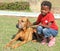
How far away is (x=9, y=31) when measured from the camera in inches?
326

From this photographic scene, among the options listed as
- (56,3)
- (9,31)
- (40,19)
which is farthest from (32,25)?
(56,3)

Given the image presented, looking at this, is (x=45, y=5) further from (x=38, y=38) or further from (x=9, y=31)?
(x=9, y=31)

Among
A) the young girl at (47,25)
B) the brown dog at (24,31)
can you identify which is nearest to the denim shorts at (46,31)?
the young girl at (47,25)

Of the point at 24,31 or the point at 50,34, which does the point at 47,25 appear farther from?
the point at 24,31

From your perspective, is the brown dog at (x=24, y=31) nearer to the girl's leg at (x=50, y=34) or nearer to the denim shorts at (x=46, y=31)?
the denim shorts at (x=46, y=31)

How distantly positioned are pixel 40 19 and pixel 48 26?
401mm

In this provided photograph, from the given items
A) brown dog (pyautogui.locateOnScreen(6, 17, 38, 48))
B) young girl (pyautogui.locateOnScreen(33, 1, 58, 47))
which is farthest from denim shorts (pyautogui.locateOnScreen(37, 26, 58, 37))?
brown dog (pyautogui.locateOnScreen(6, 17, 38, 48))

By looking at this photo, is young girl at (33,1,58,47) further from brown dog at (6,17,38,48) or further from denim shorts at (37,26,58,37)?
brown dog at (6,17,38,48)

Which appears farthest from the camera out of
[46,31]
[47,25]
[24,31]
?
[24,31]

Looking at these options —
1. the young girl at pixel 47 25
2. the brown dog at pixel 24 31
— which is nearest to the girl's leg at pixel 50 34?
the young girl at pixel 47 25

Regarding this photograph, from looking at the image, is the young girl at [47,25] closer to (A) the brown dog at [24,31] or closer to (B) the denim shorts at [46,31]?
(B) the denim shorts at [46,31]

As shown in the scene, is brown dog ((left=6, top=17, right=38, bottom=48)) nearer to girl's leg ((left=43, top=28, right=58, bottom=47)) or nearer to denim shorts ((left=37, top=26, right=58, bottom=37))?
denim shorts ((left=37, top=26, right=58, bottom=37))

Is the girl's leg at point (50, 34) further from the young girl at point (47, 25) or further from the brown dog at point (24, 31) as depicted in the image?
the brown dog at point (24, 31)

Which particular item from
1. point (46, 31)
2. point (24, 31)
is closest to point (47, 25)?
point (46, 31)
